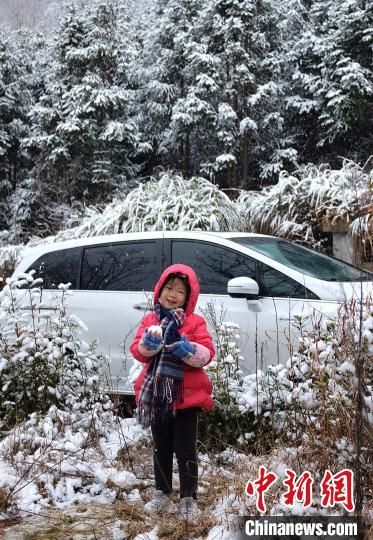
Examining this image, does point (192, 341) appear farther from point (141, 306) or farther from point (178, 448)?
point (141, 306)

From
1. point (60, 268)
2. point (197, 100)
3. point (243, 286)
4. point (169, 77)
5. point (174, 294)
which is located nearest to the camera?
point (174, 294)

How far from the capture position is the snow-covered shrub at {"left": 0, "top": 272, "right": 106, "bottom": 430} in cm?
398

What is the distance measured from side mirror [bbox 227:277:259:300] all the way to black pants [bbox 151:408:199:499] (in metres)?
1.50

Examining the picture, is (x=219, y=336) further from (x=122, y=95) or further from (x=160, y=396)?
(x=122, y=95)

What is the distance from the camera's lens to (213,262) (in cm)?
489

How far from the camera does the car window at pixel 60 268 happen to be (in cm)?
543

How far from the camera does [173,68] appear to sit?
19891 mm

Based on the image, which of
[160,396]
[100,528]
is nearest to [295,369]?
[160,396]

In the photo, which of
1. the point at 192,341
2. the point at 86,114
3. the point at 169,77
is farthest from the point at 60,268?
the point at 169,77

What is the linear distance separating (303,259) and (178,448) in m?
2.42

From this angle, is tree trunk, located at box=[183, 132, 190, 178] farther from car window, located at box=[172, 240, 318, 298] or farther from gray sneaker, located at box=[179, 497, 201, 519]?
gray sneaker, located at box=[179, 497, 201, 519]

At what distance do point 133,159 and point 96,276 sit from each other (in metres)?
16.9

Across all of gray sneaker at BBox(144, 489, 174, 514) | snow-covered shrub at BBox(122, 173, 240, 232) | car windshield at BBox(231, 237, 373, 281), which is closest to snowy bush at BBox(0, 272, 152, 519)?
gray sneaker at BBox(144, 489, 174, 514)

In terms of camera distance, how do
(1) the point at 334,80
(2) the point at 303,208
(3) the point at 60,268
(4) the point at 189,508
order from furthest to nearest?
(1) the point at 334,80
(2) the point at 303,208
(3) the point at 60,268
(4) the point at 189,508
